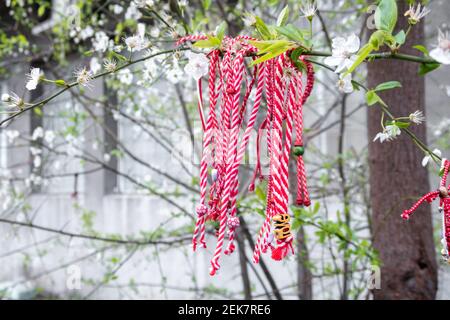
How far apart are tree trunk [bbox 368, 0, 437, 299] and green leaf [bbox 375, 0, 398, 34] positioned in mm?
826

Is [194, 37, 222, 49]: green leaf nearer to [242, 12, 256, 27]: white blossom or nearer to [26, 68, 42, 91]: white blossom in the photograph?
[242, 12, 256, 27]: white blossom

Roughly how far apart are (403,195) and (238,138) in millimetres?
884

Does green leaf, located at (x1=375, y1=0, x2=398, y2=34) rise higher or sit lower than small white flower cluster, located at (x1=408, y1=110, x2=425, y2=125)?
higher

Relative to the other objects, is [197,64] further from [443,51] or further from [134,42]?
[443,51]

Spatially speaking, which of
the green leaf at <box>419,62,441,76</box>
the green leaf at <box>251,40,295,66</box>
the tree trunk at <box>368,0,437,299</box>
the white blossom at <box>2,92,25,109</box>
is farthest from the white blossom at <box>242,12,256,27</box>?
the tree trunk at <box>368,0,437,299</box>

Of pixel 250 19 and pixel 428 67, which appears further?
pixel 250 19

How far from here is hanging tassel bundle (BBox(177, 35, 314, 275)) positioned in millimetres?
739

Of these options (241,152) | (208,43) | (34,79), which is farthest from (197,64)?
(34,79)

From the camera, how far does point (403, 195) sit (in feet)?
4.84

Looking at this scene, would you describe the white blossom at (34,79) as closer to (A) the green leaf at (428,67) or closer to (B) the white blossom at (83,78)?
(B) the white blossom at (83,78)

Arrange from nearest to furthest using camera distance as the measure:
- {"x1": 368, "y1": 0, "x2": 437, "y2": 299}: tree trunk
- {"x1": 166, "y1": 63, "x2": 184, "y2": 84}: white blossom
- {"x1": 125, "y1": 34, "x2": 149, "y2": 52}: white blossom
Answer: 1. {"x1": 125, "y1": 34, "x2": 149, "y2": 52}: white blossom
2. {"x1": 166, "y1": 63, "x2": 184, "y2": 84}: white blossom
3. {"x1": 368, "y1": 0, "x2": 437, "y2": 299}: tree trunk
